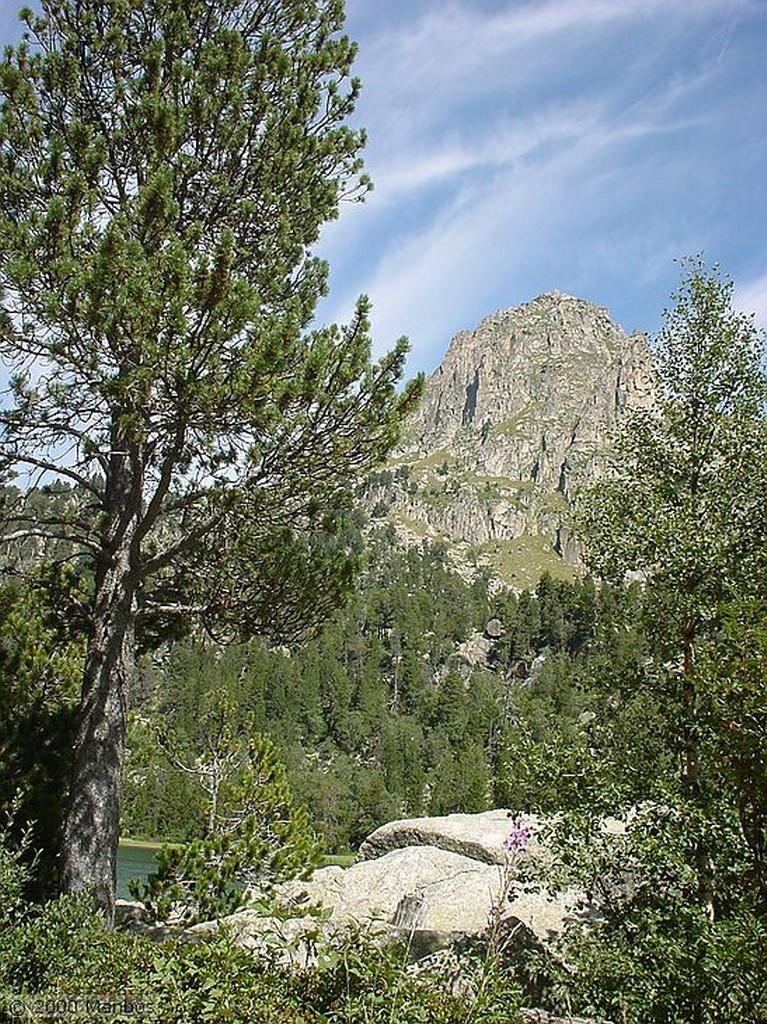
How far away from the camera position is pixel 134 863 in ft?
151

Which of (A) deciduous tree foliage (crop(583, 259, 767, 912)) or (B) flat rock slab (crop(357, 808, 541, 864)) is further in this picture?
(B) flat rock slab (crop(357, 808, 541, 864))

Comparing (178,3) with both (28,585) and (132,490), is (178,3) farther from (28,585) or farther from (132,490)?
(28,585)

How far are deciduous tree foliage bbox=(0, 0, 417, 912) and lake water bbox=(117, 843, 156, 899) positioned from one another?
22.4 metres

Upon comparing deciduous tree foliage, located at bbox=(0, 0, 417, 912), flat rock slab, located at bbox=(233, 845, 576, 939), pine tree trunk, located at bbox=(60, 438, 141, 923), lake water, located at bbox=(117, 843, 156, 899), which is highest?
deciduous tree foliage, located at bbox=(0, 0, 417, 912)

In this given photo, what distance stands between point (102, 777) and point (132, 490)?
2.98 m

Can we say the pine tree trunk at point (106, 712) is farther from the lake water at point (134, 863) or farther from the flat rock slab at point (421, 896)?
the lake water at point (134, 863)

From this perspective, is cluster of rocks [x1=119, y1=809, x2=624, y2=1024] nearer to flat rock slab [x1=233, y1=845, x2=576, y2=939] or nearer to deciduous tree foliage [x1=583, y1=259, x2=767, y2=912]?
flat rock slab [x1=233, y1=845, x2=576, y2=939]

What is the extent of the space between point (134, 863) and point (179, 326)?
4510 cm

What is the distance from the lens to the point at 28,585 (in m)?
9.90

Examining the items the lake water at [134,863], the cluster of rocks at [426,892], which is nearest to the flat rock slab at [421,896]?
the cluster of rocks at [426,892]

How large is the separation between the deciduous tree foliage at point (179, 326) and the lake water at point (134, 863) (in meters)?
22.4

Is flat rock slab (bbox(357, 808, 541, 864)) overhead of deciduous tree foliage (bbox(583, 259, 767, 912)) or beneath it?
beneath

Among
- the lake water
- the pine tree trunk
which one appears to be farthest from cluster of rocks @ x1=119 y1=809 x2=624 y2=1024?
the lake water

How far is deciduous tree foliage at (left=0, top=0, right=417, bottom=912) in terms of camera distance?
25.3ft
